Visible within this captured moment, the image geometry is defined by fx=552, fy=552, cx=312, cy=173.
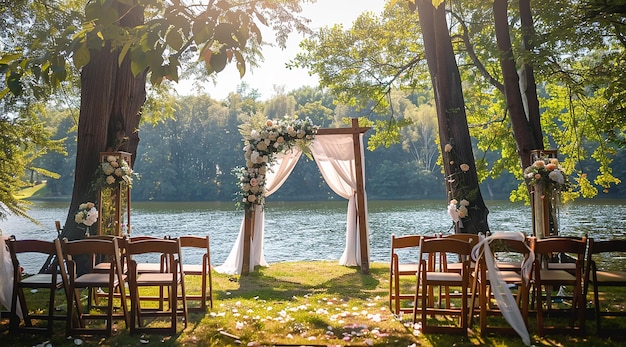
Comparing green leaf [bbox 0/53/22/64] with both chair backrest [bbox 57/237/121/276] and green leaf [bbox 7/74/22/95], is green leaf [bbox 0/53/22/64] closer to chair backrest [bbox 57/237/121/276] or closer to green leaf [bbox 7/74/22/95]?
green leaf [bbox 7/74/22/95]

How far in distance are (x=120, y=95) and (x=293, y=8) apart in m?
3.98

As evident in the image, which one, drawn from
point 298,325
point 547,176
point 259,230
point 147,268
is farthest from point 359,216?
point 147,268

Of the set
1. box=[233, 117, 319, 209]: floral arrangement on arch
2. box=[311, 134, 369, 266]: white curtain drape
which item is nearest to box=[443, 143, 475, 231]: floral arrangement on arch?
box=[311, 134, 369, 266]: white curtain drape

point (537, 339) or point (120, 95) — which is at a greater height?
point (120, 95)

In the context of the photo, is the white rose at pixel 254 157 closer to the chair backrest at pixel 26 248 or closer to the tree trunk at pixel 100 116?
the tree trunk at pixel 100 116

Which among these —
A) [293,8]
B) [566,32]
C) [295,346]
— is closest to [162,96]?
[293,8]

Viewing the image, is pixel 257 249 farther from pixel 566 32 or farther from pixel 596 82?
pixel 596 82

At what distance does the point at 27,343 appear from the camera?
5086 millimetres

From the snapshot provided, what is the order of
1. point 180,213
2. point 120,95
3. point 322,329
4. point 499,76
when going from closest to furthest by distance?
point 322,329
point 120,95
point 499,76
point 180,213

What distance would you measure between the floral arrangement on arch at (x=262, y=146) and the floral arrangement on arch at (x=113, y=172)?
6.90 feet

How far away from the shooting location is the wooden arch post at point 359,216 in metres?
9.66

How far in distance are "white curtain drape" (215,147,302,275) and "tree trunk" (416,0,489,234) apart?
8.91ft

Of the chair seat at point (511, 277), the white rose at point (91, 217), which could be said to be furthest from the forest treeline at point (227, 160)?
the chair seat at point (511, 277)

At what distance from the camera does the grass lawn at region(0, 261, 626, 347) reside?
201 inches
